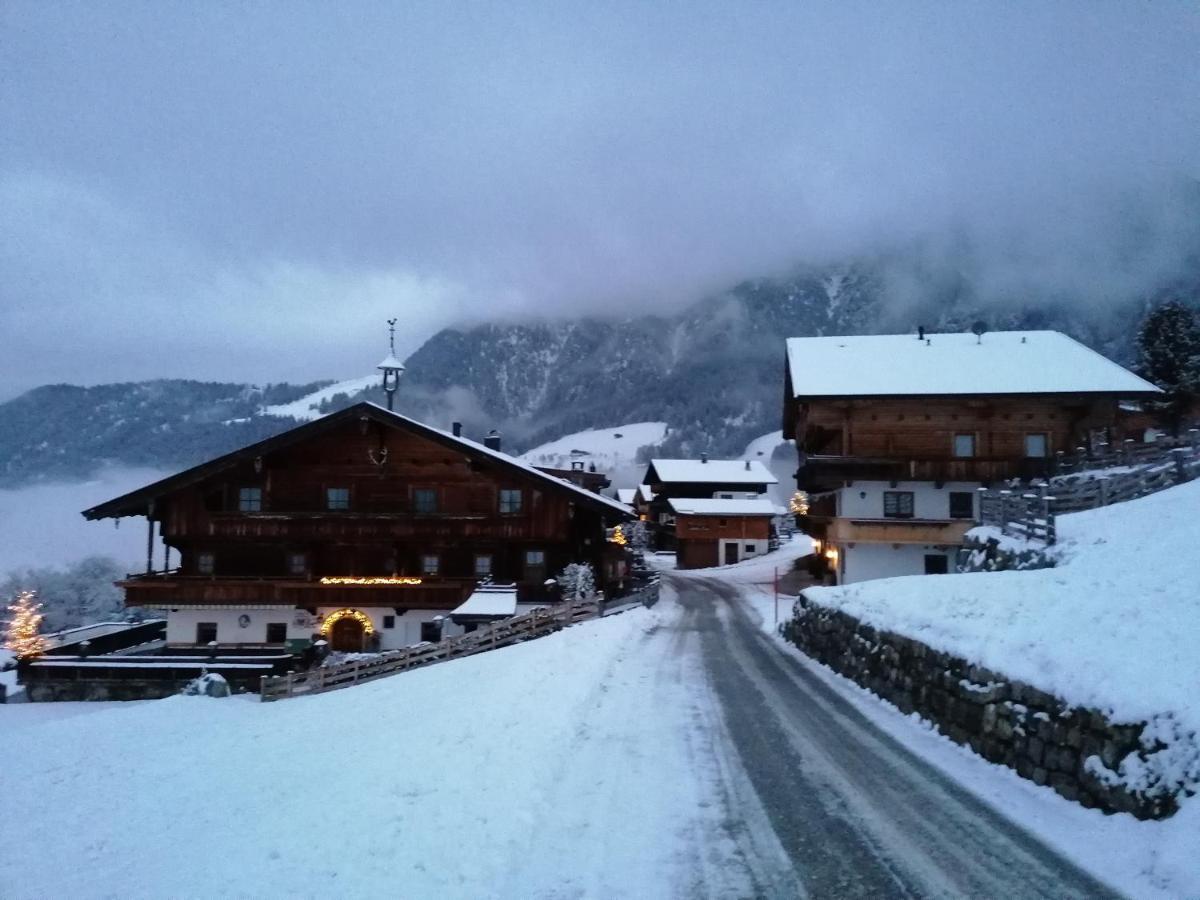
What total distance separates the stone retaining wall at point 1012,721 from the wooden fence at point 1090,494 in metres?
7.35

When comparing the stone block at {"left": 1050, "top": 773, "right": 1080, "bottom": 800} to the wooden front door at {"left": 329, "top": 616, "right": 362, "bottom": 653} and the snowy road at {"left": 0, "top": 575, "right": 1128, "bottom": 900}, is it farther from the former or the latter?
the wooden front door at {"left": 329, "top": 616, "right": 362, "bottom": 653}

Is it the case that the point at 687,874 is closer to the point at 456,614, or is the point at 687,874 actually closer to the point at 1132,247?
the point at 456,614

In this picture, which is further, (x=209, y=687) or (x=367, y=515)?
(x=367, y=515)

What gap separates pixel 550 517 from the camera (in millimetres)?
35500

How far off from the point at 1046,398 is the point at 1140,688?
3143 cm

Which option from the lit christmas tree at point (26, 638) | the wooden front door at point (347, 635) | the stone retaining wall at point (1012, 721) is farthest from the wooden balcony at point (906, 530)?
the lit christmas tree at point (26, 638)

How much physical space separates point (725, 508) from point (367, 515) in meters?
41.0

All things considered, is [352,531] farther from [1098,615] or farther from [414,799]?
[1098,615]

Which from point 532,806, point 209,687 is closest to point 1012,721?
point 532,806

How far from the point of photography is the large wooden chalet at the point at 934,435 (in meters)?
35.4

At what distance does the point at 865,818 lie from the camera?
30.0ft

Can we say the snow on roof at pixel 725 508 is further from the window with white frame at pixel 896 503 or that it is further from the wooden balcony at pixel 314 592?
the wooden balcony at pixel 314 592

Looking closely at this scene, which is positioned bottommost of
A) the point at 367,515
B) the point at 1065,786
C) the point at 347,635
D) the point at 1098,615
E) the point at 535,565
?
the point at 347,635

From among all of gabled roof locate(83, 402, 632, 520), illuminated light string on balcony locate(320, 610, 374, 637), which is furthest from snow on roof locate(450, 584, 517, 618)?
illuminated light string on balcony locate(320, 610, 374, 637)
